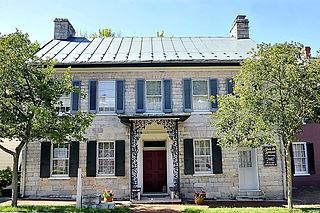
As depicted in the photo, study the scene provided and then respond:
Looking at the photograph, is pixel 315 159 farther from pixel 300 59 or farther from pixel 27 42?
pixel 27 42

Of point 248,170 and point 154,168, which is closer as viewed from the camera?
point 248,170

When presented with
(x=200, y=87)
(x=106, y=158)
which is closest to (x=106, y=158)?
(x=106, y=158)

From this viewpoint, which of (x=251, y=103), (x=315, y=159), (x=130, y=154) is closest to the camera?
(x=251, y=103)

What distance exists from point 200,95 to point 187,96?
64 cm

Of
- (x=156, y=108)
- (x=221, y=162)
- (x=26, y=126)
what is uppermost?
(x=156, y=108)

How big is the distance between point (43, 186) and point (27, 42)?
22.2ft

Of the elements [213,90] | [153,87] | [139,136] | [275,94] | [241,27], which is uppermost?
[241,27]

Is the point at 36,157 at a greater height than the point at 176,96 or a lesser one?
lesser

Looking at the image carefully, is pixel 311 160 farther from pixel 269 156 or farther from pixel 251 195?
pixel 251 195

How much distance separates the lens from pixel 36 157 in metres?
15.8

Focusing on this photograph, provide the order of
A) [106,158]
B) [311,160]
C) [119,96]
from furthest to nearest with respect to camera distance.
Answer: [311,160] → [119,96] → [106,158]

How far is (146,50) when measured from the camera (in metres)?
18.3

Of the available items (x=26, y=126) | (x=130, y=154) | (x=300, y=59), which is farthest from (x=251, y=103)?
(x=26, y=126)

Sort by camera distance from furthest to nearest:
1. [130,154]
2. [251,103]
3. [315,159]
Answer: [315,159], [130,154], [251,103]
